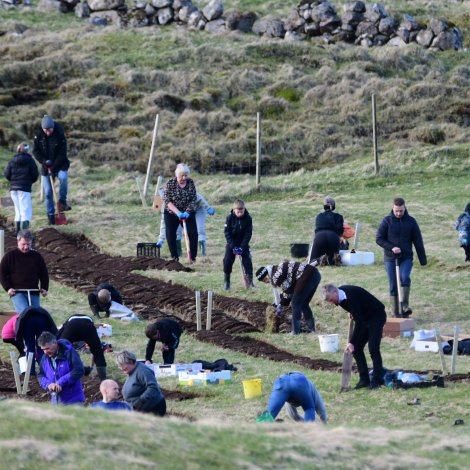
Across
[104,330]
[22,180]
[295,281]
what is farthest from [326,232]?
[104,330]

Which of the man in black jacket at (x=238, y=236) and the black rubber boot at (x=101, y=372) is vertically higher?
the man in black jacket at (x=238, y=236)

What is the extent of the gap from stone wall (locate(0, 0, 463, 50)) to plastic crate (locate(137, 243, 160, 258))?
34.2m

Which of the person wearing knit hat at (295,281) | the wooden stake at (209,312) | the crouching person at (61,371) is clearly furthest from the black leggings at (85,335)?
the person wearing knit hat at (295,281)

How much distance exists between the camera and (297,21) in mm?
64812

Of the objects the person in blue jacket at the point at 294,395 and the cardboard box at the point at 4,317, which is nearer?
the person in blue jacket at the point at 294,395

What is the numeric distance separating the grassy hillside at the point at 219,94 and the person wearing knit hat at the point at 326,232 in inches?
663

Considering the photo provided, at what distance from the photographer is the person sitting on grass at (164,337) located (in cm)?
1886

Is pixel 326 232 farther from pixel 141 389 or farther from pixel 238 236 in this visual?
pixel 141 389

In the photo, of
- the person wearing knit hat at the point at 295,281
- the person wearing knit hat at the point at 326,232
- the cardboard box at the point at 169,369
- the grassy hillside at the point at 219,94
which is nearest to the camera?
the cardboard box at the point at 169,369

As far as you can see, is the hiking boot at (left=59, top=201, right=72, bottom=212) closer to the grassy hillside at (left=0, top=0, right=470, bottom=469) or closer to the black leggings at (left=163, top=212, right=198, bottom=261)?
the grassy hillside at (left=0, top=0, right=470, bottom=469)

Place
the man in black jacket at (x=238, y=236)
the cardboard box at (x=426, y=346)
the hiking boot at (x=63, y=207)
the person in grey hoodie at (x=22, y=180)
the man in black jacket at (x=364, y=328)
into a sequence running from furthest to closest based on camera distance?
1. the hiking boot at (x=63, y=207)
2. the person in grey hoodie at (x=22, y=180)
3. the man in black jacket at (x=238, y=236)
4. the cardboard box at (x=426, y=346)
5. the man in black jacket at (x=364, y=328)

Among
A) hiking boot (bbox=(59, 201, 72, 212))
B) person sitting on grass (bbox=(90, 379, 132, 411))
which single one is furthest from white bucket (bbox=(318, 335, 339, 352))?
hiking boot (bbox=(59, 201, 72, 212))

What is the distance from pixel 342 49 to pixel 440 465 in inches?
1943

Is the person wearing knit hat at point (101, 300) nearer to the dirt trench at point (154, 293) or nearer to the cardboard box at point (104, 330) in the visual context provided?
the dirt trench at point (154, 293)
